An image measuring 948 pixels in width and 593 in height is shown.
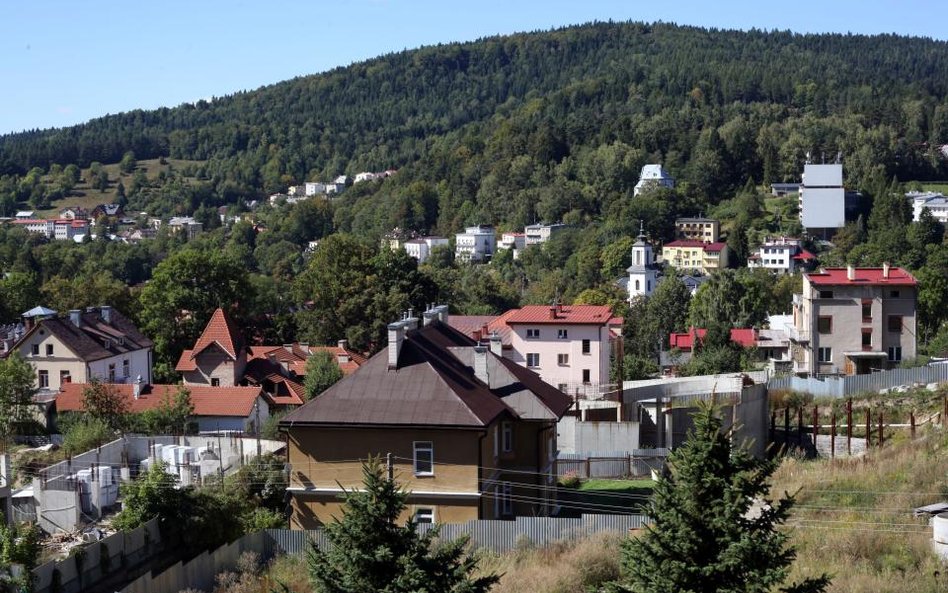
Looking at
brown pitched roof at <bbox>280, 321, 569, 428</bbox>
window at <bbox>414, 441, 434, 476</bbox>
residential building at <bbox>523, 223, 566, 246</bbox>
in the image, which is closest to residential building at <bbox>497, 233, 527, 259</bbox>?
residential building at <bbox>523, 223, 566, 246</bbox>

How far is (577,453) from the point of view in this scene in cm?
2830

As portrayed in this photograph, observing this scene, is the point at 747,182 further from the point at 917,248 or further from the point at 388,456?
the point at 388,456

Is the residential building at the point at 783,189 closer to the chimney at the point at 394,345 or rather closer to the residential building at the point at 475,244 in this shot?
the residential building at the point at 475,244

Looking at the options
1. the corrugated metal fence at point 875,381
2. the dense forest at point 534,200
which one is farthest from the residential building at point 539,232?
the corrugated metal fence at point 875,381

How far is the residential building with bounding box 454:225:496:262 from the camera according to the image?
120125 mm

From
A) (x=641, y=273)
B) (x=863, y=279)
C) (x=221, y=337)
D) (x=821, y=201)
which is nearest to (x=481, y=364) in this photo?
(x=221, y=337)

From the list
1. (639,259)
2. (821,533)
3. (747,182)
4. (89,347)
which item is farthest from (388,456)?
(747,182)

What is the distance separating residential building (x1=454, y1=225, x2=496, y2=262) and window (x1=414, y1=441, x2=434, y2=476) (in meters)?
96.4

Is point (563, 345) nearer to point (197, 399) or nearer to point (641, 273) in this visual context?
point (197, 399)

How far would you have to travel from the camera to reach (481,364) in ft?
79.6

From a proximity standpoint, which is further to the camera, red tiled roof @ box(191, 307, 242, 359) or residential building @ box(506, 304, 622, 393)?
red tiled roof @ box(191, 307, 242, 359)

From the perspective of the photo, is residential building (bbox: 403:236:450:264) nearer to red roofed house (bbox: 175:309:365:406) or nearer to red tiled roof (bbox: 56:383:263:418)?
red roofed house (bbox: 175:309:365:406)

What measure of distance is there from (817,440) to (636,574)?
58.0ft

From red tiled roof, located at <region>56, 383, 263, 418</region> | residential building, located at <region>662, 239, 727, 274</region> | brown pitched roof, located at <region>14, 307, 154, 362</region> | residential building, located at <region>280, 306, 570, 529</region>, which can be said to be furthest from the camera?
residential building, located at <region>662, 239, 727, 274</region>
